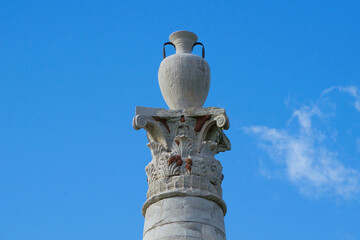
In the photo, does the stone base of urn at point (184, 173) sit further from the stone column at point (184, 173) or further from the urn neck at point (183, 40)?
the urn neck at point (183, 40)

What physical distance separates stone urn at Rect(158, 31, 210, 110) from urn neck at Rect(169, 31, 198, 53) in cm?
50

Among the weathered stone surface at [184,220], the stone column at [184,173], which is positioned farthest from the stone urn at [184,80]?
the weathered stone surface at [184,220]

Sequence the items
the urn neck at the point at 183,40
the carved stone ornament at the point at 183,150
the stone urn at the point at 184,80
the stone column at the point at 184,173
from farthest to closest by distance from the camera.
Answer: the urn neck at the point at 183,40
the stone urn at the point at 184,80
the carved stone ornament at the point at 183,150
the stone column at the point at 184,173

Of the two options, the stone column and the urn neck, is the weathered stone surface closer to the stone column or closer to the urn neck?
the stone column

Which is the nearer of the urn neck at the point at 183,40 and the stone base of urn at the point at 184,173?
the stone base of urn at the point at 184,173

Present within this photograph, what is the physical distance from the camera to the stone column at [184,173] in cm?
1266

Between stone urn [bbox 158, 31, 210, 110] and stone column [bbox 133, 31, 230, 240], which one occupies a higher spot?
stone urn [bbox 158, 31, 210, 110]

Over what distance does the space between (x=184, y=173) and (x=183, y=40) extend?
11.4 feet

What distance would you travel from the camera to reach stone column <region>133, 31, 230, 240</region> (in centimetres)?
1266

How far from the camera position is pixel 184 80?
14336 millimetres

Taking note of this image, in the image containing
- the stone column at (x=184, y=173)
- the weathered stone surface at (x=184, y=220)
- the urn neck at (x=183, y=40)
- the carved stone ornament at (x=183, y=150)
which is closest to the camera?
the weathered stone surface at (x=184, y=220)

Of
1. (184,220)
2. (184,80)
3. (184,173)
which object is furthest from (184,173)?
(184,80)

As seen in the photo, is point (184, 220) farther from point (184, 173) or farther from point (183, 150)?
point (183, 150)

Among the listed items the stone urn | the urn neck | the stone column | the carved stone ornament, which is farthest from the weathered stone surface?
the urn neck
